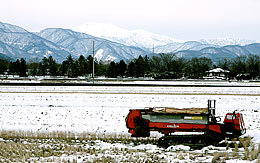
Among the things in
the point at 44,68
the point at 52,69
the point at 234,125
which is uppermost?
the point at 44,68

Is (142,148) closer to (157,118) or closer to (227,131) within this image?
(157,118)

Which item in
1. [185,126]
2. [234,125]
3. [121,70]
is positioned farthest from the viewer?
[121,70]

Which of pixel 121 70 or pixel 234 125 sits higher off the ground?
pixel 121 70

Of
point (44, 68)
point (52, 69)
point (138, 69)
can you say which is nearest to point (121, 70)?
point (138, 69)

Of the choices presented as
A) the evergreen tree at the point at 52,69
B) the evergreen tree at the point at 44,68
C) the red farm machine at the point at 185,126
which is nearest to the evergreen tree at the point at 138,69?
the evergreen tree at the point at 52,69

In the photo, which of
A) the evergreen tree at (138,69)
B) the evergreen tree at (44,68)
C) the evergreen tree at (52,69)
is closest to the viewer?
the evergreen tree at (138,69)

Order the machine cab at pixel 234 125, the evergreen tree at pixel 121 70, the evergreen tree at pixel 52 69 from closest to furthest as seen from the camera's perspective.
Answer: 1. the machine cab at pixel 234 125
2. the evergreen tree at pixel 121 70
3. the evergreen tree at pixel 52 69

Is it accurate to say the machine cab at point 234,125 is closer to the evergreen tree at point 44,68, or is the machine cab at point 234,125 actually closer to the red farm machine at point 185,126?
the red farm machine at point 185,126

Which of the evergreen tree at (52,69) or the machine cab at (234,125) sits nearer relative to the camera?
the machine cab at (234,125)

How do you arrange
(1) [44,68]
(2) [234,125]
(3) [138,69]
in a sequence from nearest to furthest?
1. (2) [234,125]
2. (3) [138,69]
3. (1) [44,68]

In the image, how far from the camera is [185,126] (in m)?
10.6

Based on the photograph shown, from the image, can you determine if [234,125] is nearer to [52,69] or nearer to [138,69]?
[138,69]

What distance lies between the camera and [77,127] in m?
14.3

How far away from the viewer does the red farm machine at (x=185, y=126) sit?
10547 millimetres
